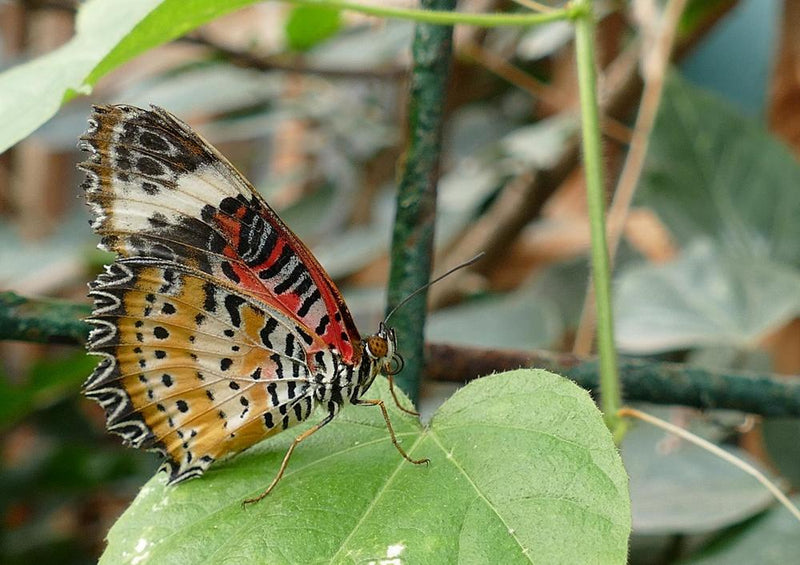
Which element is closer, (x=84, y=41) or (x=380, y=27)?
(x=84, y=41)

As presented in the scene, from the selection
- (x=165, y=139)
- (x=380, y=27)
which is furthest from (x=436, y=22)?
(x=380, y=27)

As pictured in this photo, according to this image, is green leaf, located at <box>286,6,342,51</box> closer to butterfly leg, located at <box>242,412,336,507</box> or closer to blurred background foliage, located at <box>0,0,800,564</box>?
blurred background foliage, located at <box>0,0,800,564</box>

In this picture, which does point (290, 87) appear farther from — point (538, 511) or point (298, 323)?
point (538, 511)

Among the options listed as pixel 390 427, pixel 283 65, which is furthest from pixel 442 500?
pixel 283 65

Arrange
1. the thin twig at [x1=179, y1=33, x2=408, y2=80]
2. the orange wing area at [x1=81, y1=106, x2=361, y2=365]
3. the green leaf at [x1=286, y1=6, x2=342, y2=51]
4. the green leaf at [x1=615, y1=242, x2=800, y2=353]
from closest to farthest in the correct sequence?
the orange wing area at [x1=81, y1=106, x2=361, y2=365] < the green leaf at [x1=615, y1=242, x2=800, y2=353] < the thin twig at [x1=179, y1=33, x2=408, y2=80] < the green leaf at [x1=286, y1=6, x2=342, y2=51]

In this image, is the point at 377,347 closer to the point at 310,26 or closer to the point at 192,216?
the point at 192,216

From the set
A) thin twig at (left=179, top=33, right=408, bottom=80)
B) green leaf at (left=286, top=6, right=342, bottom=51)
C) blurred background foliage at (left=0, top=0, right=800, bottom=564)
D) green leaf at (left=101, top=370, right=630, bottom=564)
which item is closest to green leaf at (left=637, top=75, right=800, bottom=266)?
blurred background foliage at (left=0, top=0, right=800, bottom=564)
